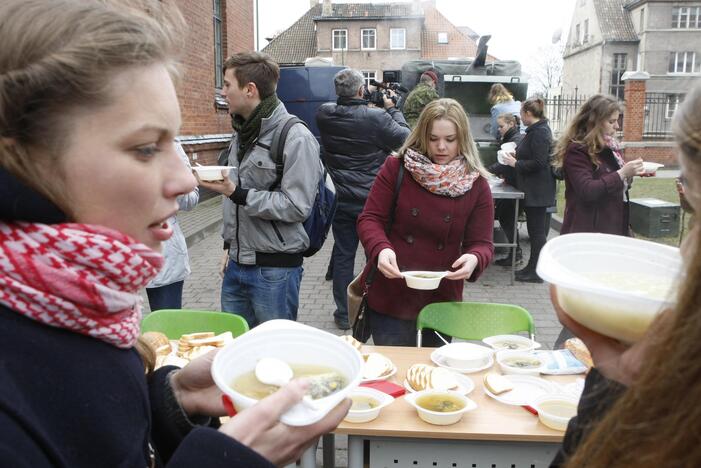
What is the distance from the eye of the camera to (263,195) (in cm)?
343

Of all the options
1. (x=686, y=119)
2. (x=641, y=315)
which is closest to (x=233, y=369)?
(x=641, y=315)

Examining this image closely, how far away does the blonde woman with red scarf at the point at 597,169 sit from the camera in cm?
479

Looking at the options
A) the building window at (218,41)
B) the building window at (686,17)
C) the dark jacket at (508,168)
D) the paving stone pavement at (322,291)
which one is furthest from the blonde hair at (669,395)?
the building window at (686,17)

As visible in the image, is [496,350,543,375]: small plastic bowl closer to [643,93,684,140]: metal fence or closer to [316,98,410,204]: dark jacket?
[316,98,410,204]: dark jacket

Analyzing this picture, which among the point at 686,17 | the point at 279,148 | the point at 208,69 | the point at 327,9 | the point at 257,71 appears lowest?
the point at 279,148

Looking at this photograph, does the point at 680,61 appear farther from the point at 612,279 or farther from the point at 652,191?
the point at 612,279

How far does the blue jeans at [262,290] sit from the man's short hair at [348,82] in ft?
7.45

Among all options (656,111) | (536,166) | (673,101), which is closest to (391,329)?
(536,166)

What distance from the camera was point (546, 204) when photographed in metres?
7.09

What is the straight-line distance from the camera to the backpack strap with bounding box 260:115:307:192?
3447 millimetres

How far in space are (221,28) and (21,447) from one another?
46.0ft

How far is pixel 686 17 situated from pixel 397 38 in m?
20.3

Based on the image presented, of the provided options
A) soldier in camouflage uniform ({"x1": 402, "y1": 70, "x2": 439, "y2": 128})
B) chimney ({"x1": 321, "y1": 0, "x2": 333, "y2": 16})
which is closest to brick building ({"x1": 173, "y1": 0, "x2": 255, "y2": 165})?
soldier in camouflage uniform ({"x1": 402, "y1": 70, "x2": 439, "y2": 128})

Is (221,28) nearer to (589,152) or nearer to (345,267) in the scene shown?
(345,267)
